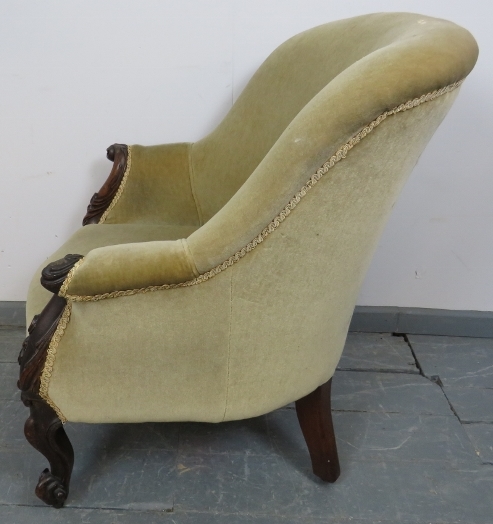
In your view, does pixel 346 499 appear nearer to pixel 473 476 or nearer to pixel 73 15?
pixel 473 476

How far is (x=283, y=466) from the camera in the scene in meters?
1.16

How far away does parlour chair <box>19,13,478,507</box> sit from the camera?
2.29 ft

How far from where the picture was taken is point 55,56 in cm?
142

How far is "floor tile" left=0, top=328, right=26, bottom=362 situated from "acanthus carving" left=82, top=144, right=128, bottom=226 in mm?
507

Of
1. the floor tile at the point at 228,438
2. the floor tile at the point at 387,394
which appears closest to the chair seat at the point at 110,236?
the floor tile at the point at 228,438

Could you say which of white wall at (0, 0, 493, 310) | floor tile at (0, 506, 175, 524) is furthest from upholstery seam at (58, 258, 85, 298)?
white wall at (0, 0, 493, 310)

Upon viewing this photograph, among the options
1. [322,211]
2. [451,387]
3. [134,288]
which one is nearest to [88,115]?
[134,288]

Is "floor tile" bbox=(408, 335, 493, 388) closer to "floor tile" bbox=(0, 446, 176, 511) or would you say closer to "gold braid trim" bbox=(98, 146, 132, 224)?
"floor tile" bbox=(0, 446, 176, 511)

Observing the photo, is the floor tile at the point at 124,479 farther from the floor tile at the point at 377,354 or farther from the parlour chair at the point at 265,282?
the floor tile at the point at 377,354

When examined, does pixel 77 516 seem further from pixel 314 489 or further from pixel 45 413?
pixel 314 489

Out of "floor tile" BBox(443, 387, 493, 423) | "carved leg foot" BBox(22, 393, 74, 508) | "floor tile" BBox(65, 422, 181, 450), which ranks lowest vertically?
"floor tile" BBox(443, 387, 493, 423)

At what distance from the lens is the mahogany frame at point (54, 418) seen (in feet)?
2.80

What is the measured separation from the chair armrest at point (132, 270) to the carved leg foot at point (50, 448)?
279 mm

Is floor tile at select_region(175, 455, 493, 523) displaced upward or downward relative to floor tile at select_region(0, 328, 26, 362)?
downward
